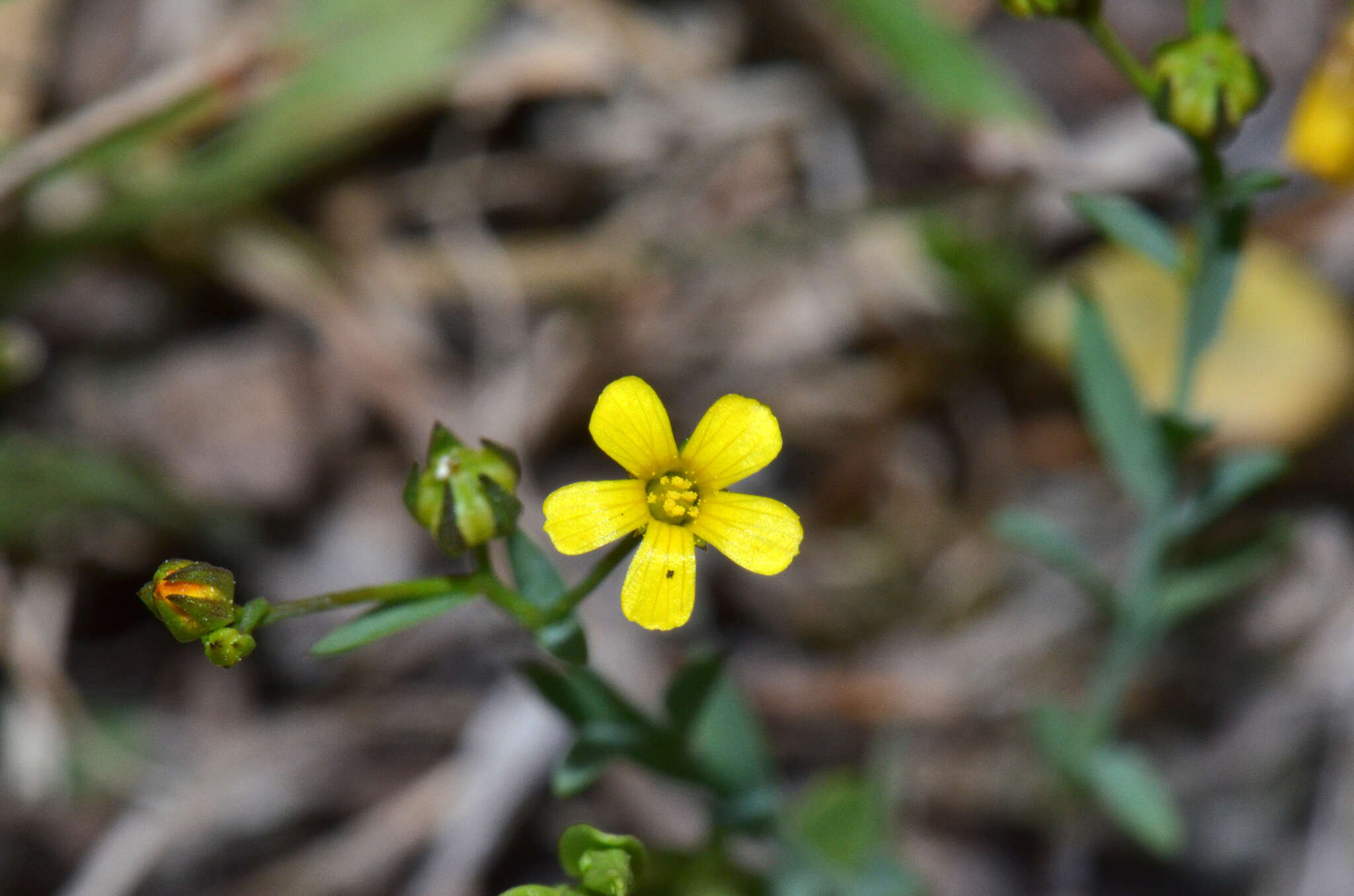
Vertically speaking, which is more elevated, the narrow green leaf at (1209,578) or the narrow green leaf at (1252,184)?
the narrow green leaf at (1252,184)

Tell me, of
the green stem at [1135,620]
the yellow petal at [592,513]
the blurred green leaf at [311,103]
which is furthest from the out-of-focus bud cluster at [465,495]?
the blurred green leaf at [311,103]

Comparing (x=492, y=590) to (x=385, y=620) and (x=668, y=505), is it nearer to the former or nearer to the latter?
(x=385, y=620)

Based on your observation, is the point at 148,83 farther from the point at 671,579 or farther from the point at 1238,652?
the point at 1238,652

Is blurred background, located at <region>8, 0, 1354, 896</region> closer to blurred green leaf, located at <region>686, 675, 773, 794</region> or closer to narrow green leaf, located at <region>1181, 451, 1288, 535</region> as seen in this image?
blurred green leaf, located at <region>686, 675, 773, 794</region>

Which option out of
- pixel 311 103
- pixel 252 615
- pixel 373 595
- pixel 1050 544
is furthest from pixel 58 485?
pixel 1050 544

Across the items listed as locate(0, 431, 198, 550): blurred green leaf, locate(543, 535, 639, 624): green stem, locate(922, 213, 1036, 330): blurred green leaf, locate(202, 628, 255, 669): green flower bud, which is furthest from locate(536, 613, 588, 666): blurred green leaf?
locate(922, 213, 1036, 330): blurred green leaf

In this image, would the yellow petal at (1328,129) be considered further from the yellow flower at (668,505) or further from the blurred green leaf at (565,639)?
the blurred green leaf at (565,639)

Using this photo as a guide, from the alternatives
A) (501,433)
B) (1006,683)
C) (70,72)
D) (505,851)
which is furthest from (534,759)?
(70,72)
